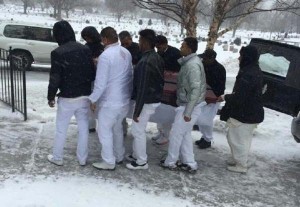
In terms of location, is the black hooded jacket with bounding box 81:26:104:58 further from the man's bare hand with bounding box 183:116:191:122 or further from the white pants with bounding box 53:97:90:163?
the man's bare hand with bounding box 183:116:191:122

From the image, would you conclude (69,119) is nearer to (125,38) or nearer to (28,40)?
(125,38)

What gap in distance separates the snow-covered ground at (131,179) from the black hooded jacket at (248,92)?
0.89m

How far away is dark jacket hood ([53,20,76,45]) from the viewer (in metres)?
4.58

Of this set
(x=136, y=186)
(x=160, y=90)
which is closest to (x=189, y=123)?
(x=160, y=90)

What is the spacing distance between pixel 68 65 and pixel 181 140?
1.77 metres

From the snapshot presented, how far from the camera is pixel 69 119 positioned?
4902 millimetres

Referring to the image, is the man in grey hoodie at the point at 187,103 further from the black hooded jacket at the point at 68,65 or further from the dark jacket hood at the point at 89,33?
the dark jacket hood at the point at 89,33

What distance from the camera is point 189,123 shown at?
500 centimetres

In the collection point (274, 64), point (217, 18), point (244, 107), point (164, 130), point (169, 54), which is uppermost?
point (217, 18)

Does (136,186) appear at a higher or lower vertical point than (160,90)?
lower

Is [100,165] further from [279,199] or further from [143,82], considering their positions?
[279,199]

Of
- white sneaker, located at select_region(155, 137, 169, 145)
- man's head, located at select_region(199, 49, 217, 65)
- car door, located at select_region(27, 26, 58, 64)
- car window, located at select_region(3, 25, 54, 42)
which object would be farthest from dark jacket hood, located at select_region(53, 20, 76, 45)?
car window, located at select_region(3, 25, 54, 42)

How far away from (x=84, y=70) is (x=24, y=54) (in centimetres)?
957

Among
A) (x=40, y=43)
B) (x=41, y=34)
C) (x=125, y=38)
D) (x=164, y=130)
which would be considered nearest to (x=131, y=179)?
(x=164, y=130)
